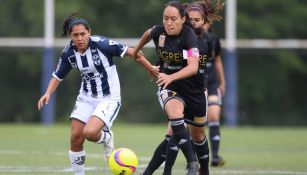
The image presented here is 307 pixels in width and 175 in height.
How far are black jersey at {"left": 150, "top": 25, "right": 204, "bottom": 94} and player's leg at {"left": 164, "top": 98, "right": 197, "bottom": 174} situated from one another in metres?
0.20

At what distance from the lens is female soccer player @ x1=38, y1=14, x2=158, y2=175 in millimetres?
7902

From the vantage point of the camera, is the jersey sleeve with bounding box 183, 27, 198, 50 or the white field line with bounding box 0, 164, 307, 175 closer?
the jersey sleeve with bounding box 183, 27, 198, 50

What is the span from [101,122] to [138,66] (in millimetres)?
13576

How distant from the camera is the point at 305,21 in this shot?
2077 centimetres

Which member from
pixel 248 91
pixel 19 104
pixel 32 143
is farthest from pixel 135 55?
pixel 248 91

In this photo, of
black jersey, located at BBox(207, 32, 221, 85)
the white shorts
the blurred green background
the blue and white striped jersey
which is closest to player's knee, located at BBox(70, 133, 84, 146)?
the white shorts

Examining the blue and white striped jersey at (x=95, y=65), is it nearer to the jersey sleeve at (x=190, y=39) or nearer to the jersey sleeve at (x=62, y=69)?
the jersey sleeve at (x=62, y=69)

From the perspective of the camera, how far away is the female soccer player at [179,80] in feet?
24.0

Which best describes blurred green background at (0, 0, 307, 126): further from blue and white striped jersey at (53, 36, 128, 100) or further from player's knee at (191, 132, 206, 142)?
player's knee at (191, 132, 206, 142)

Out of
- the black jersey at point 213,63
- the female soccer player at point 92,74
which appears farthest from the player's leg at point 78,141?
the black jersey at point 213,63

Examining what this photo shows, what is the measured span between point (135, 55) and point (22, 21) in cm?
1318

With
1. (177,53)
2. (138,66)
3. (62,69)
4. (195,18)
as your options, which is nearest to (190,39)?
(177,53)

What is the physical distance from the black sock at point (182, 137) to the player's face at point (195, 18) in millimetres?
1381

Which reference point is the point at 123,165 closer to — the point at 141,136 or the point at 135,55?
the point at 135,55
